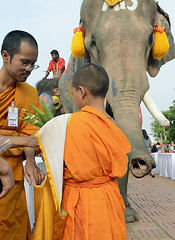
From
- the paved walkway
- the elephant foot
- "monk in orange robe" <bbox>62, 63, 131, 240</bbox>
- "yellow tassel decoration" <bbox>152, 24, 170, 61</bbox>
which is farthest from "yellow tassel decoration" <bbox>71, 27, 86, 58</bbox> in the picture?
"monk in orange robe" <bbox>62, 63, 131, 240</bbox>

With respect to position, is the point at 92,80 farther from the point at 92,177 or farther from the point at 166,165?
the point at 166,165

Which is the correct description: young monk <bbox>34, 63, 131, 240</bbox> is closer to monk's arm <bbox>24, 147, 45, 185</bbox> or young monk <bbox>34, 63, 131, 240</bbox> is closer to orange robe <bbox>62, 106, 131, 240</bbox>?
orange robe <bbox>62, 106, 131, 240</bbox>

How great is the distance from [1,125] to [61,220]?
89cm

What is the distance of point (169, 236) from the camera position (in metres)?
4.30

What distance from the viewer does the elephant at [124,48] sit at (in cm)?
442

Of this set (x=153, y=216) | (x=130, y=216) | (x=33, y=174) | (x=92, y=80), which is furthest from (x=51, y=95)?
(x=92, y=80)

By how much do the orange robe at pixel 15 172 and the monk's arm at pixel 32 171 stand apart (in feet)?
0.22

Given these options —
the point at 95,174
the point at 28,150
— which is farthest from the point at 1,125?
the point at 95,174

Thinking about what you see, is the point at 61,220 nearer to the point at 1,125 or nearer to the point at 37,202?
the point at 37,202

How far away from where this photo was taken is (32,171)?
2.57 m

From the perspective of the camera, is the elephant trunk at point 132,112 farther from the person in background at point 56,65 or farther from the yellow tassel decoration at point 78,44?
the person in background at point 56,65

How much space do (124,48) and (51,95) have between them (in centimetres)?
412

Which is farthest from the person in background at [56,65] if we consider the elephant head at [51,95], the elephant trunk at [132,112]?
the elephant trunk at [132,112]

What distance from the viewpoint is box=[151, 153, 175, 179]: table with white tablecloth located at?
1237 cm
